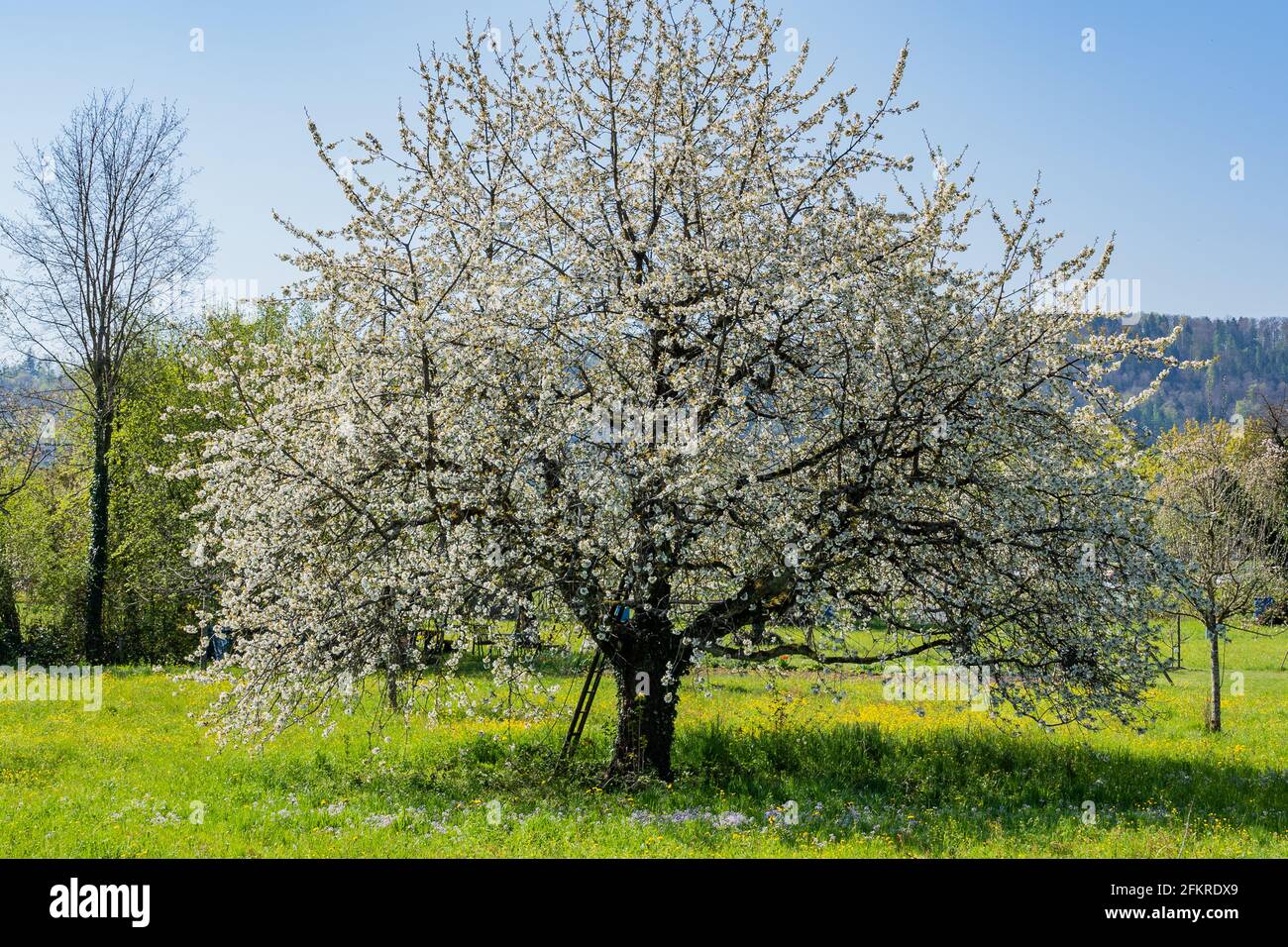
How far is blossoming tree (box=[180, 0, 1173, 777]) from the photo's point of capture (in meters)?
9.86

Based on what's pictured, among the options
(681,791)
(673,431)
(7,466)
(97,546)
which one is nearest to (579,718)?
(681,791)

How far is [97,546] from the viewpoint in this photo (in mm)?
26750

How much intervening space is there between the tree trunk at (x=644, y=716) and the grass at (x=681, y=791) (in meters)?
0.41

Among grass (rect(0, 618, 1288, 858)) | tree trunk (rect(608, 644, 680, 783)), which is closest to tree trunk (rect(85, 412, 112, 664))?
grass (rect(0, 618, 1288, 858))

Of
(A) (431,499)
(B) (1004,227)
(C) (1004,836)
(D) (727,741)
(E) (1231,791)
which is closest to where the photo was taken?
(C) (1004,836)

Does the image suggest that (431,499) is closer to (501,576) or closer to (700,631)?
(501,576)

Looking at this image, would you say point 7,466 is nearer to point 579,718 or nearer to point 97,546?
point 97,546

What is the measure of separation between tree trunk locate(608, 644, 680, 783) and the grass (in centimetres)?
41

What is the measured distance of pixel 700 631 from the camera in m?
10.6

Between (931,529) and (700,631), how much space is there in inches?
113

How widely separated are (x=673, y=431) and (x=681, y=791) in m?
4.52

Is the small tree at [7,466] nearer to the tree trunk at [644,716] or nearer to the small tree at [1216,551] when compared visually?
the tree trunk at [644,716]

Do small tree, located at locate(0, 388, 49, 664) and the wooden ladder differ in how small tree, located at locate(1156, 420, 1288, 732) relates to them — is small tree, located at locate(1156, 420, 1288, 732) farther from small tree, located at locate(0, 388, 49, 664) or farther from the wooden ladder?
small tree, located at locate(0, 388, 49, 664)
